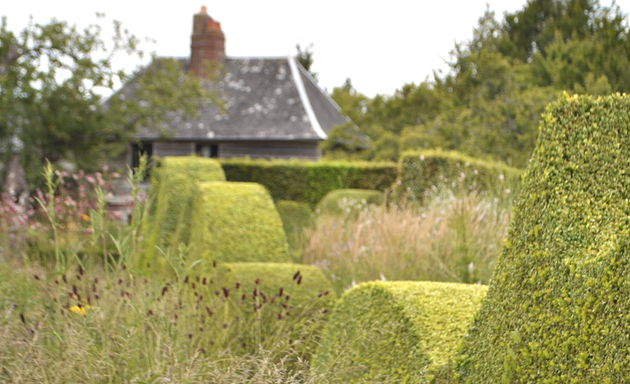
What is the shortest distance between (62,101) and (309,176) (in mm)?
6779

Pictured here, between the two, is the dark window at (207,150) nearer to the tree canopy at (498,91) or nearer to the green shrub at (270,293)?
the tree canopy at (498,91)

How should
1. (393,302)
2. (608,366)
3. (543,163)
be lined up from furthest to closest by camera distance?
(393,302)
(543,163)
(608,366)

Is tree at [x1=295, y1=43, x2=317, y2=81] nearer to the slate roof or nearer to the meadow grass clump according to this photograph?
the slate roof

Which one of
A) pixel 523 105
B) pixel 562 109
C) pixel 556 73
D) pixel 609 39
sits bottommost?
pixel 562 109

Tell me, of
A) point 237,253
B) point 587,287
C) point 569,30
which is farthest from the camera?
point 569,30

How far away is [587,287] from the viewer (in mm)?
1858

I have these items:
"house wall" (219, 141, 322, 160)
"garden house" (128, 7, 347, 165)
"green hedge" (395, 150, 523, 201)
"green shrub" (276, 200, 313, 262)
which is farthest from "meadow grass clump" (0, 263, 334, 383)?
"house wall" (219, 141, 322, 160)

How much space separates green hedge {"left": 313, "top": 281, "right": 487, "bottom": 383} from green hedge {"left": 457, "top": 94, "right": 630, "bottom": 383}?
0.23m

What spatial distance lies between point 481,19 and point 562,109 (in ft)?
83.9

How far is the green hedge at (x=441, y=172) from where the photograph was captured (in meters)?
8.35

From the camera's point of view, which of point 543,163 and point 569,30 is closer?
point 543,163

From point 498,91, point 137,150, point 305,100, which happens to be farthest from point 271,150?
point 498,91

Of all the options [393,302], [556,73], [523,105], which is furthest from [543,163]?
[556,73]

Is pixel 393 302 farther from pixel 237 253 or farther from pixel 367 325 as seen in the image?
pixel 237 253
